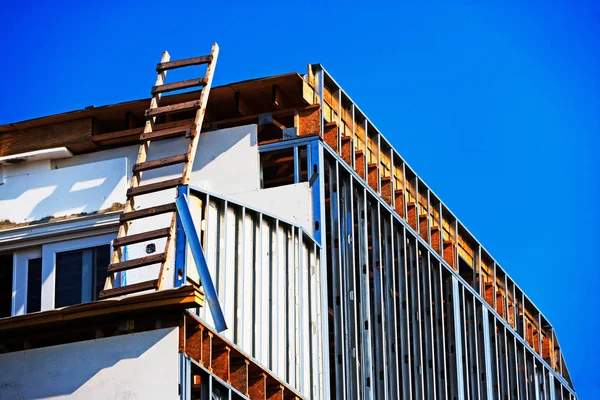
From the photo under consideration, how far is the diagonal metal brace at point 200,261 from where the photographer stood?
950 inches

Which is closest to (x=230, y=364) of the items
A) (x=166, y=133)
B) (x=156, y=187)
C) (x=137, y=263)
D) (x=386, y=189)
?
(x=137, y=263)

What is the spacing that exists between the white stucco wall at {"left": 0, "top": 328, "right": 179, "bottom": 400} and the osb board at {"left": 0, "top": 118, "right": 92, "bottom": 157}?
9.74 metres

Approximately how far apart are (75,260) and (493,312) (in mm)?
15959

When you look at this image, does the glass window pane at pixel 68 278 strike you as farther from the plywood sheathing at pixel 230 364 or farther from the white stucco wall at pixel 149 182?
the plywood sheathing at pixel 230 364

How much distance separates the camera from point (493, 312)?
43156 mm

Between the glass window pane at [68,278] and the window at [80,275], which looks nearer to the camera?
the window at [80,275]

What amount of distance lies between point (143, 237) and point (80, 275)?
5.15m

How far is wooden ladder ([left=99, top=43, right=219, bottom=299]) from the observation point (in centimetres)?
2575

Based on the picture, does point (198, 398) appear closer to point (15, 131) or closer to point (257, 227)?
point (257, 227)

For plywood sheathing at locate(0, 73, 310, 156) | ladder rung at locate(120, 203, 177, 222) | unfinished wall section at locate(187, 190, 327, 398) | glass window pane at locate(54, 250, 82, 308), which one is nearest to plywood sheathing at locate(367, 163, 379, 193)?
plywood sheathing at locate(0, 73, 310, 156)

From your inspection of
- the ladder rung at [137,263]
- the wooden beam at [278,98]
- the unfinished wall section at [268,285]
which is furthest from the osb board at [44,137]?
the ladder rung at [137,263]

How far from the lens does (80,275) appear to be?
102 ft

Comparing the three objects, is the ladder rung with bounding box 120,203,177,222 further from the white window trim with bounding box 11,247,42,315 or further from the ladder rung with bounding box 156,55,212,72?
the white window trim with bounding box 11,247,42,315

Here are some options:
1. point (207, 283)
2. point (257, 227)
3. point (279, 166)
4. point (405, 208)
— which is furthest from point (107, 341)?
→ point (405, 208)
